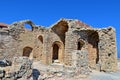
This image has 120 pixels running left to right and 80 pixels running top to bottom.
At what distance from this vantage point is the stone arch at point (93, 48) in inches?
881

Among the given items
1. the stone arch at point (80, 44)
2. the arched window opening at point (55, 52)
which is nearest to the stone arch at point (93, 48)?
the stone arch at point (80, 44)

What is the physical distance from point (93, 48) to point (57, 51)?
19.8 feet

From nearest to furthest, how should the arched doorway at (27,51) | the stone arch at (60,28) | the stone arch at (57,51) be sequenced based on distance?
1. the arched doorway at (27,51)
2. the stone arch at (60,28)
3. the stone arch at (57,51)

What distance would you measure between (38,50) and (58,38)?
10.4 feet

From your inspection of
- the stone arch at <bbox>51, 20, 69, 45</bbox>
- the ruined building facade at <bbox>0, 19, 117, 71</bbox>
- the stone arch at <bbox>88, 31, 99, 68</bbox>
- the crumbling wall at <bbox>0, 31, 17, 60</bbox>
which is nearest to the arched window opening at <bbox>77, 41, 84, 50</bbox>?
the ruined building facade at <bbox>0, 19, 117, 71</bbox>

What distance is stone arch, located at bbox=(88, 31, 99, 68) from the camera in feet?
73.4

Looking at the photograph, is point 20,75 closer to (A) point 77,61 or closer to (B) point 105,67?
(A) point 77,61

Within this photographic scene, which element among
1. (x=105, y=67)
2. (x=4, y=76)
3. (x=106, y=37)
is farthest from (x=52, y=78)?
(x=106, y=37)

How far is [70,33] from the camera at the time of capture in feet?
72.7

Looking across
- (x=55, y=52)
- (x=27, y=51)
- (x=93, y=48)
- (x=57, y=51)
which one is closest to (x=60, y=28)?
(x=57, y=51)

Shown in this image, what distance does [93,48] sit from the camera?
2272cm

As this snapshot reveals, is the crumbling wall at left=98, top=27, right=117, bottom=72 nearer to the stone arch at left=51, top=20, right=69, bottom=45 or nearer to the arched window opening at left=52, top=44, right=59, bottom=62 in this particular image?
the stone arch at left=51, top=20, right=69, bottom=45

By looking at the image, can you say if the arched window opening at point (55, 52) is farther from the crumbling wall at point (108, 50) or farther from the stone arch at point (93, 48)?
the crumbling wall at point (108, 50)

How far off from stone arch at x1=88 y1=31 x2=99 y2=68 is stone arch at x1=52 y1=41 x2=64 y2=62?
14.4 ft
